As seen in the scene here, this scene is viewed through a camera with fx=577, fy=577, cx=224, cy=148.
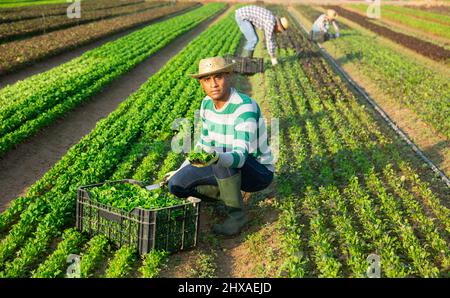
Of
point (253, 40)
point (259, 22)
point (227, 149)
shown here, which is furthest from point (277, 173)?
point (253, 40)

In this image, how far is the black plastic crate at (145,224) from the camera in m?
5.14

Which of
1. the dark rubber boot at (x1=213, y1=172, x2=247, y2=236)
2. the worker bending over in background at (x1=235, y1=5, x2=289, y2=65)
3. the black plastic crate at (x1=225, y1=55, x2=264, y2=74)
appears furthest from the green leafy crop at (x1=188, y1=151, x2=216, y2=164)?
the black plastic crate at (x1=225, y1=55, x2=264, y2=74)

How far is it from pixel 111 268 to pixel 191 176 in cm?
132

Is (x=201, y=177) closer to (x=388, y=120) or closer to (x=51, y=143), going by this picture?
(x=51, y=143)

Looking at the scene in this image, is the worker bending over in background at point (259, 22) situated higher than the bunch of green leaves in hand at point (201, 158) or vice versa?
the worker bending over in background at point (259, 22)

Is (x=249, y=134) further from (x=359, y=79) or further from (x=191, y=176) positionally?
(x=359, y=79)

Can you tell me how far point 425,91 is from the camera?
1378 centimetres

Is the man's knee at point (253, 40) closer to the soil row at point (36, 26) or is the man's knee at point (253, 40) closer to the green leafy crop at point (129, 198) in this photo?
the green leafy crop at point (129, 198)

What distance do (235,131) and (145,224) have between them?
1.37 metres

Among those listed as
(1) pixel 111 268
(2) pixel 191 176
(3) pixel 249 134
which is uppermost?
(3) pixel 249 134

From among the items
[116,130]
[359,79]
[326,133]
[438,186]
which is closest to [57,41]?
[359,79]

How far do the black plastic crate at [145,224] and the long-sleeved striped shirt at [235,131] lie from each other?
631 millimetres

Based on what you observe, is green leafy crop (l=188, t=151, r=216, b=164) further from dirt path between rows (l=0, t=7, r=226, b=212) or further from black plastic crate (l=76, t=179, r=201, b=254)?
dirt path between rows (l=0, t=7, r=226, b=212)

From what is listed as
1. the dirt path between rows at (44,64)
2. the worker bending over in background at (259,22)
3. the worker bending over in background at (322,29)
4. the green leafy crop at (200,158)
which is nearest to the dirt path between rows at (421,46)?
the worker bending over in background at (322,29)
